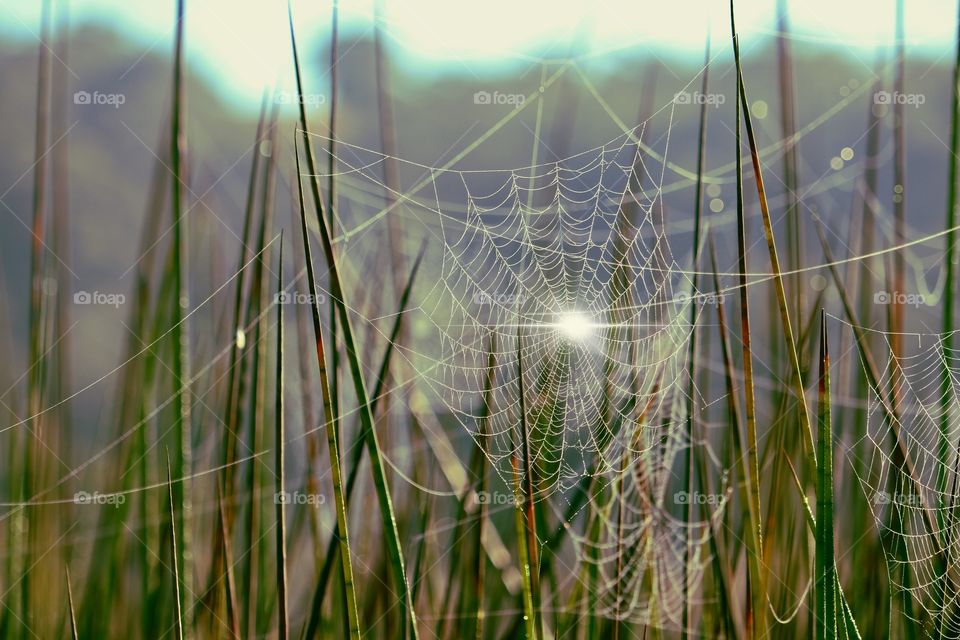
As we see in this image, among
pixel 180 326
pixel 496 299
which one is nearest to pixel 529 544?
pixel 496 299

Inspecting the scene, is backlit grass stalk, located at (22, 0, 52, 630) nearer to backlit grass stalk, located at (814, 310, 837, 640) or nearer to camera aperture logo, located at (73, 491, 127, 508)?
camera aperture logo, located at (73, 491, 127, 508)

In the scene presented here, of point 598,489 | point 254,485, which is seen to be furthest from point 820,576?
point 254,485

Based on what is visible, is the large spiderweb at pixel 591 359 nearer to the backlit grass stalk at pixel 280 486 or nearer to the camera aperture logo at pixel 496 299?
the camera aperture logo at pixel 496 299

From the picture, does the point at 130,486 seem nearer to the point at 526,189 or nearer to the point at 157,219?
the point at 157,219

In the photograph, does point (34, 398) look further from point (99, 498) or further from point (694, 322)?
point (694, 322)

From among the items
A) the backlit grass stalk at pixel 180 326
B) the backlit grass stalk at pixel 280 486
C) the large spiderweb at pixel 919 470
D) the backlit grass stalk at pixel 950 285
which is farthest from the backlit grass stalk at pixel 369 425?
the backlit grass stalk at pixel 950 285

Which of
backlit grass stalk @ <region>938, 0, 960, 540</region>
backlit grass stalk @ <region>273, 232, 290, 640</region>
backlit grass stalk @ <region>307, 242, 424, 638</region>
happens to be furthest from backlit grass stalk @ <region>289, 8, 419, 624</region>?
backlit grass stalk @ <region>938, 0, 960, 540</region>

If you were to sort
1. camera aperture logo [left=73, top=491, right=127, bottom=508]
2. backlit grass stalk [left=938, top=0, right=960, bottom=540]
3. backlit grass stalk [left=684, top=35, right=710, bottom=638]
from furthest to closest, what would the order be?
1. camera aperture logo [left=73, top=491, right=127, bottom=508]
2. backlit grass stalk [left=938, top=0, right=960, bottom=540]
3. backlit grass stalk [left=684, top=35, right=710, bottom=638]
